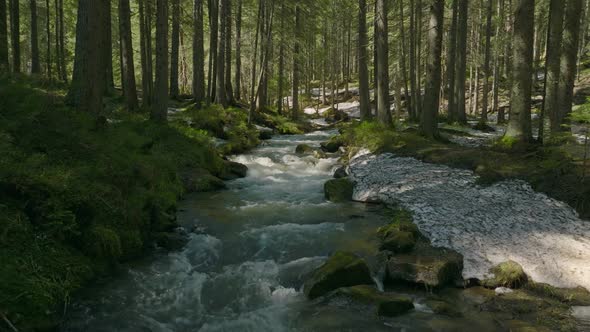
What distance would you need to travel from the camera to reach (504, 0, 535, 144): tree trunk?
11.5m

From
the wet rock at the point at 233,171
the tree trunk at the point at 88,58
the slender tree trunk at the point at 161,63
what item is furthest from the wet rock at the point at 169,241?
the slender tree trunk at the point at 161,63

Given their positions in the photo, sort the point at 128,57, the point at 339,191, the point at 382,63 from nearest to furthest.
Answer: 1. the point at 339,191
2. the point at 128,57
3. the point at 382,63

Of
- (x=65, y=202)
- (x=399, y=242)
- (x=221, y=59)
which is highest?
(x=221, y=59)

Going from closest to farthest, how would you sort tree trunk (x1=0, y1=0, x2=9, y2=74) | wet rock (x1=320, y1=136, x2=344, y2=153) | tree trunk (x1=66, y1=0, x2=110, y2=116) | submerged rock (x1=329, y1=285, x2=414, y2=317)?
submerged rock (x1=329, y1=285, x2=414, y2=317) → tree trunk (x1=66, y1=0, x2=110, y2=116) → tree trunk (x1=0, y1=0, x2=9, y2=74) → wet rock (x1=320, y1=136, x2=344, y2=153)

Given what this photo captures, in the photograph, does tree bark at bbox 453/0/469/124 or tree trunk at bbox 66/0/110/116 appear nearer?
tree trunk at bbox 66/0/110/116

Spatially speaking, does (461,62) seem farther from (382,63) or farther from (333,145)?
(333,145)

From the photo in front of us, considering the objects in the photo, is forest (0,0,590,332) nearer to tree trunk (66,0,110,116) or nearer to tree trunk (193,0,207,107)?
tree trunk (66,0,110,116)

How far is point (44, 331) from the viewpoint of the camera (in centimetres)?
479

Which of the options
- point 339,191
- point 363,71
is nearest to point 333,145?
point 363,71

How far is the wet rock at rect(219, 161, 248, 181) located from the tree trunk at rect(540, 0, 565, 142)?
8.98 metres

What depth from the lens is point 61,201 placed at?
624 cm

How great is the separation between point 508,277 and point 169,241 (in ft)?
18.7

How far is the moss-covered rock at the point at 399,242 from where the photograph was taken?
735 centimetres

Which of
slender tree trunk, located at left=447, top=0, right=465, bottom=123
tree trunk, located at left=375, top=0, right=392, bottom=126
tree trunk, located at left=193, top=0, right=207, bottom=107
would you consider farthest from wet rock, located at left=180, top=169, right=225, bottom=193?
slender tree trunk, located at left=447, top=0, right=465, bottom=123
